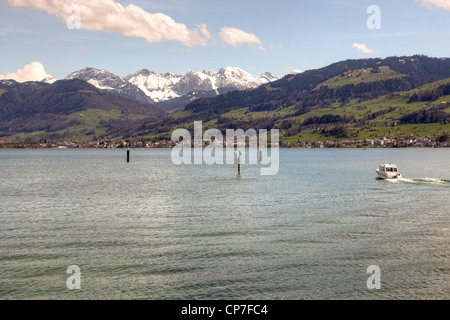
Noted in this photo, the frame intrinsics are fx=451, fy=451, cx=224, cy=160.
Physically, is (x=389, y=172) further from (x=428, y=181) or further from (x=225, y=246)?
(x=225, y=246)

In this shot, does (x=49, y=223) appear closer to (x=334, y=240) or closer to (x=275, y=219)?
(x=275, y=219)

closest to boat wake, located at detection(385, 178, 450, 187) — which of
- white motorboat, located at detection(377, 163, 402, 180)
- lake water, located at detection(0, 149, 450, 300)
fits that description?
white motorboat, located at detection(377, 163, 402, 180)

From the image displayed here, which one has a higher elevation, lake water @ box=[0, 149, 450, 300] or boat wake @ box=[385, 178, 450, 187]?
boat wake @ box=[385, 178, 450, 187]

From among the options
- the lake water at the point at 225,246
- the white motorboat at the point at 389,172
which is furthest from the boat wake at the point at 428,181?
the lake water at the point at 225,246

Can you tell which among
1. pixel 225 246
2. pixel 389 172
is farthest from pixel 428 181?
pixel 225 246

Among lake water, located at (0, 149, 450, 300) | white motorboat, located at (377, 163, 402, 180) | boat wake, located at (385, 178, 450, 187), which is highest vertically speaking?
white motorboat, located at (377, 163, 402, 180)

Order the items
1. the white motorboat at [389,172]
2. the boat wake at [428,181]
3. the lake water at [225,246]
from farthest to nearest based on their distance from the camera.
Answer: the white motorboat at [389,172] < the boat wake at [428,181] < the lake water at [225,246]

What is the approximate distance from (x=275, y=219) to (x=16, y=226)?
30440 millimetres

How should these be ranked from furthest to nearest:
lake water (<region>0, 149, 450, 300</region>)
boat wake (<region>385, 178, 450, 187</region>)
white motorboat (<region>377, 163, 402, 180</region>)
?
white motorboat (<region>377, 163, 402, 180</region>) < boat wake (<region>385, 178, 450, 187</region>) < lake water (<region>0, 149, 450, 300</region>)

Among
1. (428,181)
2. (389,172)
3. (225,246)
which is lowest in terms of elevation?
(225,246)

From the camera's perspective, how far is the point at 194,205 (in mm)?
69125

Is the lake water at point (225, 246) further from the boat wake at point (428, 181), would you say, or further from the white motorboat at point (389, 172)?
the white motorboat at point (389, 172)

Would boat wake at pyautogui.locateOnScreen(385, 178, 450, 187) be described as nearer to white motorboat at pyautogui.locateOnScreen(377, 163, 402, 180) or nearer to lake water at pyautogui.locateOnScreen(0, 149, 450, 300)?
white motorboat at pyautogui.locateOnScreen(377, 163, 402, 180)
